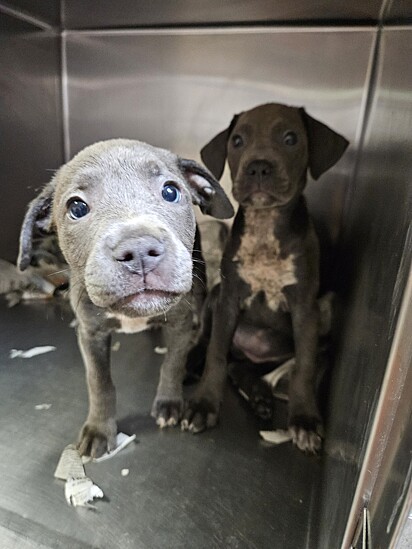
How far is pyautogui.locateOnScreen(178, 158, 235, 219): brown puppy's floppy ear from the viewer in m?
1.59

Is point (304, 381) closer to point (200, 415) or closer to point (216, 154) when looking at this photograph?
point (200, 415)

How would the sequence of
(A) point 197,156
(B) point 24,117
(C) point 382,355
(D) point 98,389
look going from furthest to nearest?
(A) point 197,156 → (B) point 24,117 → (D) point 98,389 → (C) point 382,355

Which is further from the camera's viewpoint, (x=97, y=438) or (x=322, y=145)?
(x=322, y=145)

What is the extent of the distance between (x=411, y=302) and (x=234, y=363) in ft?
4.44

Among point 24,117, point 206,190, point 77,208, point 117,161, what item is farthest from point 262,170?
Answer: point 24,117

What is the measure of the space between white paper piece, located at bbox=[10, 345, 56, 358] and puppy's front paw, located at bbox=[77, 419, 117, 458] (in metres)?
0.52

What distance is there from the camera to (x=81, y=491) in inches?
53.7

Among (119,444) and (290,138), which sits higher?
(290,138)

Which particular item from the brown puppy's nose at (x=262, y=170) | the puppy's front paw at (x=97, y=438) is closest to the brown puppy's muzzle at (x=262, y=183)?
the brown puppy's nose at (x=262, y=170)

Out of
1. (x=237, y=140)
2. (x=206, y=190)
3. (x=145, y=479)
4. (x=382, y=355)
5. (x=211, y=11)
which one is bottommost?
(x=145, y=479)

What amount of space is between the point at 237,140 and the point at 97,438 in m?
1.13

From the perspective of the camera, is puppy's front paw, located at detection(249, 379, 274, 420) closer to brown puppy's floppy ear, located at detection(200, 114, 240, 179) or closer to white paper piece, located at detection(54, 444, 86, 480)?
white paper piece, located at detection(54, 444, 86, 480)

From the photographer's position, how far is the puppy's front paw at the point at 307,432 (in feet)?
5.18

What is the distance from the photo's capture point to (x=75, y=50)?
2.60 metres
